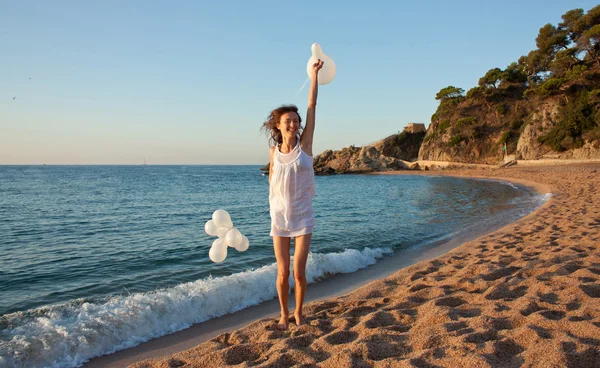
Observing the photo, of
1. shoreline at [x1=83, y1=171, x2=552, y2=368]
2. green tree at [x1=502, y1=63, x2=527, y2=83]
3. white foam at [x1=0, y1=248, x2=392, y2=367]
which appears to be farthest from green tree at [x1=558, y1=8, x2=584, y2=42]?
white foam at [x1=0, y1=248, x2=392, y2=367]

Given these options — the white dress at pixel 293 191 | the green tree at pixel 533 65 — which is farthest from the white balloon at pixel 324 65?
the green tree at pixel 533 65

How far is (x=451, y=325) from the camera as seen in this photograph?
10.7ft

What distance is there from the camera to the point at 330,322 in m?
3.77

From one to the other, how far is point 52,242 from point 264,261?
21.4 feet

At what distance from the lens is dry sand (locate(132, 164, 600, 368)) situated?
2.66 metres

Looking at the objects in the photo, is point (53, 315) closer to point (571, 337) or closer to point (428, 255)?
point (571, 337)

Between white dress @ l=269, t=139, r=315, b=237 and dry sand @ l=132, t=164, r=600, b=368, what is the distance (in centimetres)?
100

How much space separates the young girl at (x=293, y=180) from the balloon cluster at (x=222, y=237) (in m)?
0.79

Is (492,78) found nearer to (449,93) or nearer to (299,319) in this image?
(449,93)

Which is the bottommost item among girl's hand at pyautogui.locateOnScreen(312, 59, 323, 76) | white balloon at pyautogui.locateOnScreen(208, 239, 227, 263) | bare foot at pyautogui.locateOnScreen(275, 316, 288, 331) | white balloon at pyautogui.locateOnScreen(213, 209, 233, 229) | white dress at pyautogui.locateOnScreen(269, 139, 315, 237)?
bare foot at pyautogui.locateOnScreen(275, 316, 288, 331)

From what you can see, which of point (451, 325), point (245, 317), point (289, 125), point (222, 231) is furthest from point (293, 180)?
point (245, 317)

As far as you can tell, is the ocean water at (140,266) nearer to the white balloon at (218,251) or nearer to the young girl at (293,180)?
the white balloon at (218,251)

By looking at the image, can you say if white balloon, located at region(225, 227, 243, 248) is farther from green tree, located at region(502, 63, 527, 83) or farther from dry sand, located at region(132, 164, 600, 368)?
green tree, located at region(502, 63, 527, 83)

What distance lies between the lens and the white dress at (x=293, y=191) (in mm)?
3367
